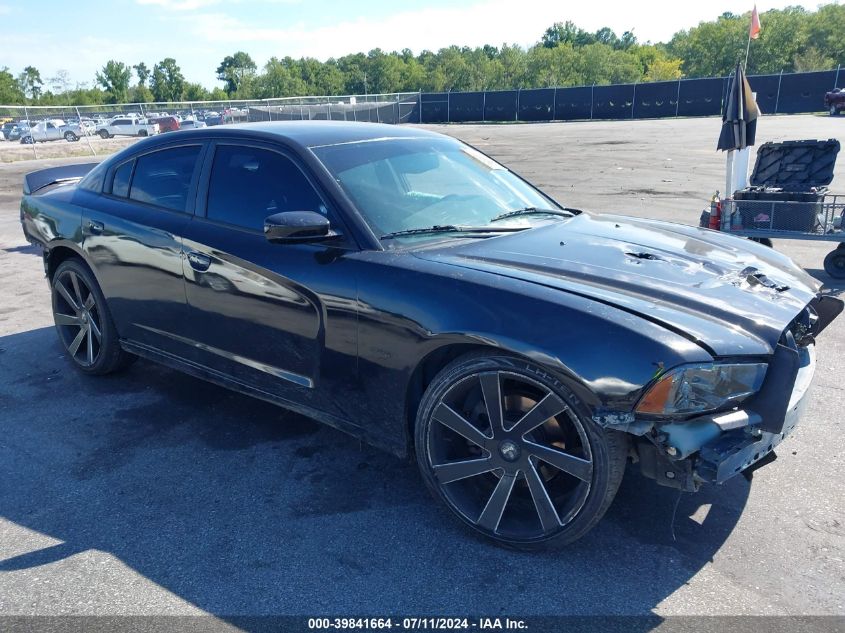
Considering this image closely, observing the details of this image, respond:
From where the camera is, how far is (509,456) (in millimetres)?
2818

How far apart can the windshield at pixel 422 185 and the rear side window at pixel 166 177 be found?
0.95 m

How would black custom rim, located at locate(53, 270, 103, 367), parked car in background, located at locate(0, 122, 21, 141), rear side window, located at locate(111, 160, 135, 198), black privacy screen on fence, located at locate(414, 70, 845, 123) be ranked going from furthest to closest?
black privacy screen on fence, located at locate(414, 70, 845, 123) → parked car in background, located at locate(0, 122, 21, 141) → black custom rim, located at locate(53, 270, 103, 367) → rear side window, located at locate(111, 160, 135, 198)

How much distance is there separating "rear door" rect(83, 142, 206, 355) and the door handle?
0.39 ft

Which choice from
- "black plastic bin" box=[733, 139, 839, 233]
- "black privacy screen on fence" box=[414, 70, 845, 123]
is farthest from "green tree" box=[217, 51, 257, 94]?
"black plastic bin" box=[733, 139, 839, 233]

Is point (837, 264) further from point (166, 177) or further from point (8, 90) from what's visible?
point (8, 90)

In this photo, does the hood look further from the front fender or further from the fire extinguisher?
the fire extinguisher

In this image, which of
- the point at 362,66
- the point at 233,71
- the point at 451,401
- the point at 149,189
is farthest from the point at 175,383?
the point at 233,71

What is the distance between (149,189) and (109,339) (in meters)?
1.10

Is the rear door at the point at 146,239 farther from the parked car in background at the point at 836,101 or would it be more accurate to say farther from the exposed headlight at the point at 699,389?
the parked car in background at the point at 836,101

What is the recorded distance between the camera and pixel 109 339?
15.3ft

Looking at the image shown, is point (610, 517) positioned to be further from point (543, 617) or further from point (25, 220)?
point (25, 220)

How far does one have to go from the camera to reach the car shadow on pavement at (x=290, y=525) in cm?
263

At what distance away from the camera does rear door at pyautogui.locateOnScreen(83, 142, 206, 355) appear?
13.1 ft

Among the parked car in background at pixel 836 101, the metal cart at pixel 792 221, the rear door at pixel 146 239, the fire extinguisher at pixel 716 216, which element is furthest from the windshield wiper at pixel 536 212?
the parked car in background at pixel 836 101
